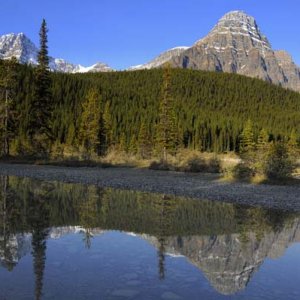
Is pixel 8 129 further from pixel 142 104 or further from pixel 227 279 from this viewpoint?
pixel 142 104

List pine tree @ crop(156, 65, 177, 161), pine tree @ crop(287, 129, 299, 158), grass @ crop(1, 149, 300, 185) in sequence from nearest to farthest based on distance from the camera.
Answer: grass @ crop(1, 149, 300, 185) → pine tree @ crop(287, 129, 299, 158) → pine tree @ crop(156, 65, 177, 161)

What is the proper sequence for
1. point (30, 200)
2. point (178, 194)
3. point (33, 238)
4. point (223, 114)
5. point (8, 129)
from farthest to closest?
point (223, 114) < point (8, 129) < point (178, 194) < point (30, 200) < point (33, 238)

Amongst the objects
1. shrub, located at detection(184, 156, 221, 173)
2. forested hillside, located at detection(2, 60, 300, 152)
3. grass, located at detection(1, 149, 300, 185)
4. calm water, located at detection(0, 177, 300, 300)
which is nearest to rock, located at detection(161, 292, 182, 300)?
calm water, located at detection(0, 177, 300, 300)

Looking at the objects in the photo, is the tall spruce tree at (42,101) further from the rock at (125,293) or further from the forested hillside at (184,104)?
the forested hillside at (184,104)

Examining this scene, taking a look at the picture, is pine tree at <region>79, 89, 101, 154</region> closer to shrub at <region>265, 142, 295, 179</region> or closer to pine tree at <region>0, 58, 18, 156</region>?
pine tree at <region>0, 58, 18, 156</region>

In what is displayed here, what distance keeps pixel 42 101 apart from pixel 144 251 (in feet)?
131

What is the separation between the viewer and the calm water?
20.6 ft

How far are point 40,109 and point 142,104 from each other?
→ 106318 millimetres

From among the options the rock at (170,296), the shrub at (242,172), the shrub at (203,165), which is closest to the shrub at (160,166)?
the shrub at (203,165)

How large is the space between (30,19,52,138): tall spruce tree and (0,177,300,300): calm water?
3184cm

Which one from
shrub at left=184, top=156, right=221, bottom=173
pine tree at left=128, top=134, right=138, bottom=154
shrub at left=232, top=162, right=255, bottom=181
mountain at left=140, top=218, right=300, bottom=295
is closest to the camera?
mountain at left=140, top=218, right=300, bottom=295

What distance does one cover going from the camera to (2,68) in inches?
1736

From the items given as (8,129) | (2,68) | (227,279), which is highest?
(2,68)

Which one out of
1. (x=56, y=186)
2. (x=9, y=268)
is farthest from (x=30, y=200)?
(x=9, y=268)
